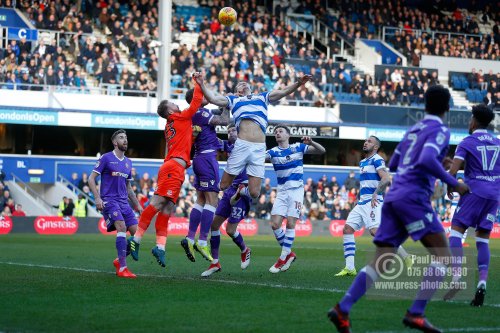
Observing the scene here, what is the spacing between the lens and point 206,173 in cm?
1528

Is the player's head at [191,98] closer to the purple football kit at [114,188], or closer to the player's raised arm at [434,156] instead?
the purple football kit at [114,188]

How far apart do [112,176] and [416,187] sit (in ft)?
24.5

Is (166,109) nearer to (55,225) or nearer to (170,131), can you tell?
(170,131)

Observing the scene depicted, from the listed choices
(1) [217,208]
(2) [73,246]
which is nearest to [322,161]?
(2) [73,246]

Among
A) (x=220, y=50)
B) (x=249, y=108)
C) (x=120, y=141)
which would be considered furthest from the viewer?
(x=220, y=50)

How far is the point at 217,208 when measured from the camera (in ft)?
52.1

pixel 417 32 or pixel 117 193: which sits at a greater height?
pixel 417 32

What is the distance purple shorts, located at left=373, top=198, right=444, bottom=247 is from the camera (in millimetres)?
8750

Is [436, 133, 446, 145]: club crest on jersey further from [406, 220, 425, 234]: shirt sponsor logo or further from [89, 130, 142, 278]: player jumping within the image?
[89, 130, 142, 278]: player jumping

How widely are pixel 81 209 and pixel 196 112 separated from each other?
71.5ft

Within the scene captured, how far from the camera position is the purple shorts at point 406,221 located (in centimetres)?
875

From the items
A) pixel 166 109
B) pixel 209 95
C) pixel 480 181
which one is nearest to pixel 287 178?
pixel 166 109

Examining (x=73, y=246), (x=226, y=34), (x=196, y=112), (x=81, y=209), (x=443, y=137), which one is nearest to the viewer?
(x=443, y=137)

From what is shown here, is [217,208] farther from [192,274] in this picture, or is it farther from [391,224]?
[391,224]
